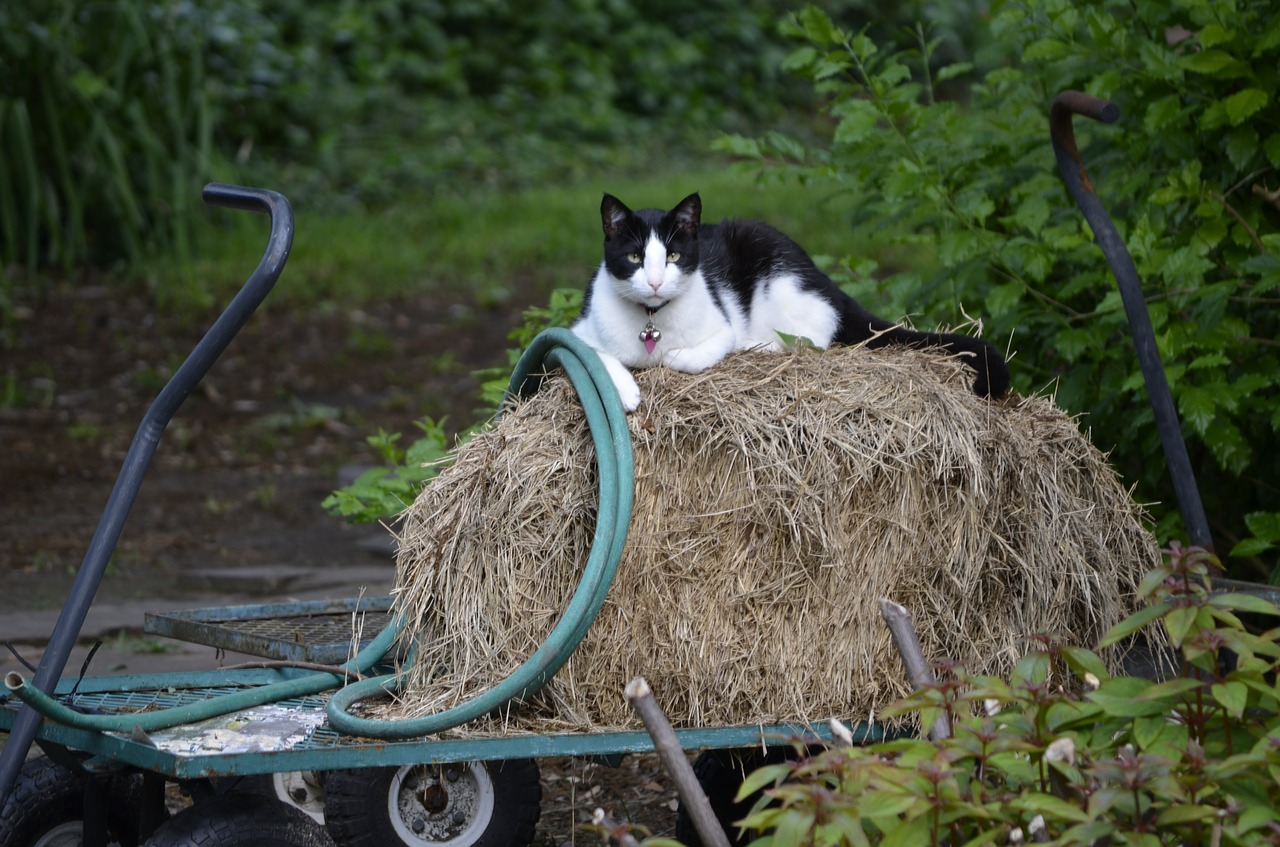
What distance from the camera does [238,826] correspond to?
239 cm

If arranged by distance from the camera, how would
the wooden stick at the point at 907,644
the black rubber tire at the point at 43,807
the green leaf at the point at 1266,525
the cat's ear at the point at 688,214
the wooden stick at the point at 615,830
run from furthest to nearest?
the green leaf at the point at 1266,525, the cat's ear at the point at 688,214, the black rubber tire at the point at 43,807, the wooden stick at the point at 907,644, the wooden stick at the point at 615,830

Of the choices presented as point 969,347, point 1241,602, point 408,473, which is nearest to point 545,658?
point 1241,602

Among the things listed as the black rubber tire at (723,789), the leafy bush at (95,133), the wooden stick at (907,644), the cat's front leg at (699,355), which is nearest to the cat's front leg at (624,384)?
the cat's front leg at (699,355)

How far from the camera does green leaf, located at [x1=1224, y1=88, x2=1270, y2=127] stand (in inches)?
132

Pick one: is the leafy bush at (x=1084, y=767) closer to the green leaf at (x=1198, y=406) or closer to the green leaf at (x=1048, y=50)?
the green leaf at (x=1198, y=406)

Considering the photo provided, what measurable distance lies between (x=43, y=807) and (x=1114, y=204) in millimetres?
3182

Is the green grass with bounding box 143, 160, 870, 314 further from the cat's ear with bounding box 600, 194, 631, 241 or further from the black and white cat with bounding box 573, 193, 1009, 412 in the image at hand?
the cat's ear with bounding box 600, 194, 631, 241

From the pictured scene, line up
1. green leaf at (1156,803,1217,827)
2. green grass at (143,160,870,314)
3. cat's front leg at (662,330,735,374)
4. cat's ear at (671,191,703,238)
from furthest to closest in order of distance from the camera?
green grass at (143,160,870,314) < cat's ear at (671,191,703,238) < cat's front leg at (662,330,735,374) < green leaf at (1156,803,1217,827)

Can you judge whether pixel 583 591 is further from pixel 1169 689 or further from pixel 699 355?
pixel 1169 689

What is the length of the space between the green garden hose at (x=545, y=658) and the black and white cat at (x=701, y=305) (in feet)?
0.34

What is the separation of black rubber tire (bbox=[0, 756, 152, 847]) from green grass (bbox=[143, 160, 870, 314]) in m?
5.82

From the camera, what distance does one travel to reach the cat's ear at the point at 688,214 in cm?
314

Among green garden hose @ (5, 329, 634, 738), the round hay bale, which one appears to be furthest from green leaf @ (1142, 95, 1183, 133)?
green garden hose @ (5, 329, 634, 738)

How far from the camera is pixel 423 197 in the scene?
11180 mm
